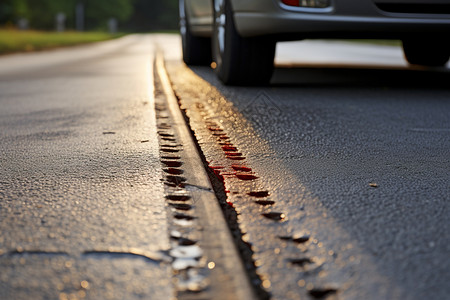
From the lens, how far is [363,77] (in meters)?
5.75

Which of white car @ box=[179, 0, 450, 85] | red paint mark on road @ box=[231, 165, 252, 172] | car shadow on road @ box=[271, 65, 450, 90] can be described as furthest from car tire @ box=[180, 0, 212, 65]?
red paint mark on road @ box=[231, 165, 252, 172]

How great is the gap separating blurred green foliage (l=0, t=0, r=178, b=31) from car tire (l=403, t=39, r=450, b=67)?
136 ft

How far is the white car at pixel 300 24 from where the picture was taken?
159 inches

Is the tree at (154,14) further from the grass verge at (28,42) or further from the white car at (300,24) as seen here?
the white car at (300,24)

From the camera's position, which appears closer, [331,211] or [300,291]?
[300,291]

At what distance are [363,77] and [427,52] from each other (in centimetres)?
173

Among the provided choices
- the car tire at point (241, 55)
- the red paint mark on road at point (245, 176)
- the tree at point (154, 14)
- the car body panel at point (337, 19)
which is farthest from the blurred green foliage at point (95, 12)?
the red paint mark on road at point (245, 176)

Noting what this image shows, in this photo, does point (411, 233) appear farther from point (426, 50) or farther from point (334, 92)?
point (426, 50)

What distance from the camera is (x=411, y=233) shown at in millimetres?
1433

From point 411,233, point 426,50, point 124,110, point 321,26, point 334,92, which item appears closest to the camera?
point 411,233

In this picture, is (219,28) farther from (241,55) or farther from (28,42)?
(28,42)

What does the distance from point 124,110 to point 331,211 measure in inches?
82.3

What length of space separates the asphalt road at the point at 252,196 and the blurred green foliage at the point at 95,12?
44.7 metres

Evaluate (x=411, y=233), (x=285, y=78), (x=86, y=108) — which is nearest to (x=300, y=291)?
(x=411, y=233)
